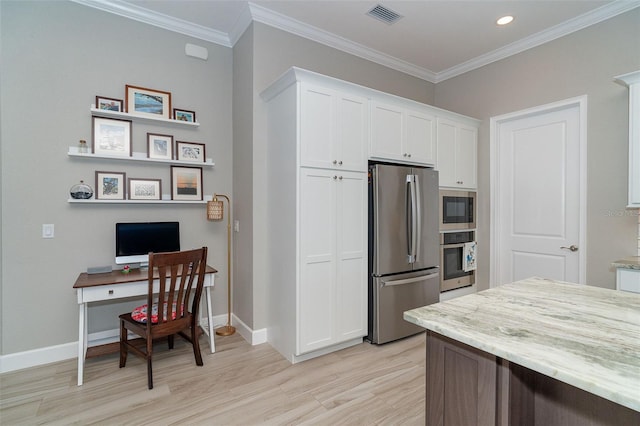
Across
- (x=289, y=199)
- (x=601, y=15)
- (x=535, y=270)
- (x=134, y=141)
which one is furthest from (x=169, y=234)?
(x=601, y=15)

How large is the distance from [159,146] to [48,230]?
1.20 metres

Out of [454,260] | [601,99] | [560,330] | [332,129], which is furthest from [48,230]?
[601,99]

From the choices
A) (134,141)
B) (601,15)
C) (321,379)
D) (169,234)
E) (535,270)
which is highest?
(601,15)

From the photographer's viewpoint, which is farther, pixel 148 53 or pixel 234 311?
pixel 234 311

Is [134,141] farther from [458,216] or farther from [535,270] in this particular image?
[535,270]

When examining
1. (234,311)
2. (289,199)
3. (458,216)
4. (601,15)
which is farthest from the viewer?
(458,216)

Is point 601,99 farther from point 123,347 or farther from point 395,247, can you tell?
point 123,347

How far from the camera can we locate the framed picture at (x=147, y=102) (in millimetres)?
3012

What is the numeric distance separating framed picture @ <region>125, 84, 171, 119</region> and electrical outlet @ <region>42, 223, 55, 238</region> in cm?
123

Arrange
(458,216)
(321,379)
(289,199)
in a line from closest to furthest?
(321,379) < (289,199) < (458,216)

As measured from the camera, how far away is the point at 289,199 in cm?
277

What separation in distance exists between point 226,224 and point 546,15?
13.1ft

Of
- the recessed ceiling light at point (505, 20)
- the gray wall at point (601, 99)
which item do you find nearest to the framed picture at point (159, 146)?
the recessed ceiling light at point (505, 20)

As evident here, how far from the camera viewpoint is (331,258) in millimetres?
2850
